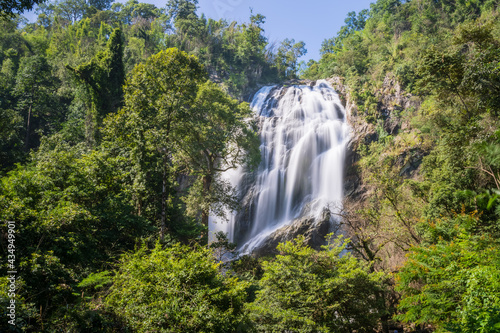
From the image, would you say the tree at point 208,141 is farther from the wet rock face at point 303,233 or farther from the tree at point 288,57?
the tree at point 288,57

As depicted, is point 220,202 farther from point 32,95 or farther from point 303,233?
point 32,95

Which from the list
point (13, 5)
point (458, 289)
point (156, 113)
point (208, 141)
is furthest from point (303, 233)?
point (13, 5)

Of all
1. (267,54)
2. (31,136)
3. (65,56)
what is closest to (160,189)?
(31,136)

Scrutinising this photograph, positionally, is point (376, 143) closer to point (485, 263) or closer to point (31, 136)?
point (485, 263)

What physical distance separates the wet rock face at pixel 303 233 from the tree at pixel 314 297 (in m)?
11.1

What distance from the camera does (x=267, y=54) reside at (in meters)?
42.3

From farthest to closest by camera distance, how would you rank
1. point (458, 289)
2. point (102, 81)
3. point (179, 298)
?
point (102, 81) → point (458, 289) → point (179, 298)

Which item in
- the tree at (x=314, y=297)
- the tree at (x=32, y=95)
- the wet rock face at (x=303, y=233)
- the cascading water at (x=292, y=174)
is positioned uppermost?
the tree at (x=32, y=95)

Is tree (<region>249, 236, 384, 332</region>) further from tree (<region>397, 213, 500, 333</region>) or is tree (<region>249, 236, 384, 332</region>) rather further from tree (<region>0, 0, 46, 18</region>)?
tree (<region>0, 0, 46, 18</region>)

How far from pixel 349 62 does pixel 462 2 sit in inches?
403

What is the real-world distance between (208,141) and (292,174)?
978 cm

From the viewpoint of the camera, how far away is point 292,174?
22.3 m

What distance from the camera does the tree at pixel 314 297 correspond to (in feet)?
21.5

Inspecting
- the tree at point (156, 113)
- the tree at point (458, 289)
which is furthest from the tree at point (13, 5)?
the tree at point (458, 289)
